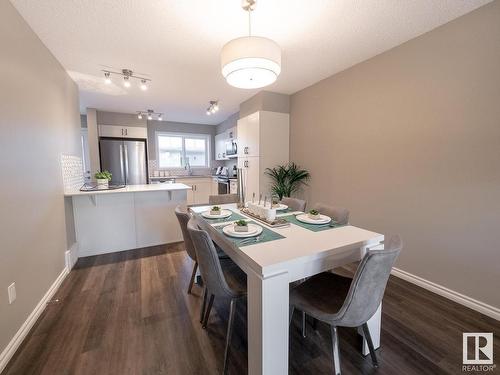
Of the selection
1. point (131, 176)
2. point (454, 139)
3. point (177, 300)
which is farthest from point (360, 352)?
point (131, 176)

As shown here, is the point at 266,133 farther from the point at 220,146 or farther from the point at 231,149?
the point at 220,146

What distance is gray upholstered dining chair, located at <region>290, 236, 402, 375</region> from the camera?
1035 millimetres

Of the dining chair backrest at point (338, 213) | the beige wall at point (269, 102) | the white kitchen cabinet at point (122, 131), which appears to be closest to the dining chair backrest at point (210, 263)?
the dining chair backrest at point (338, 213)

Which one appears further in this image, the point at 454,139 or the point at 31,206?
the point at 454,139

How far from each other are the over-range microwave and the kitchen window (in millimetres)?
1434

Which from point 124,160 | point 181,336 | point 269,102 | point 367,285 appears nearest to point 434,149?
point 367,285

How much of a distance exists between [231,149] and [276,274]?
4582 mm

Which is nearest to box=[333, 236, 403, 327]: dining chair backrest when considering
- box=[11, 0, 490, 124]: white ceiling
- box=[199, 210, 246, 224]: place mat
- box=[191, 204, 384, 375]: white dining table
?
box=[191, 204, 384, 375]: white dining table

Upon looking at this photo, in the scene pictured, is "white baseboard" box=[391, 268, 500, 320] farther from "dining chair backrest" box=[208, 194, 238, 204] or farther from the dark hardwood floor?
"dining chair backrest" box=[208, 194, 238, 204]

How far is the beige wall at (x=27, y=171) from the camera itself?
1.50 meters

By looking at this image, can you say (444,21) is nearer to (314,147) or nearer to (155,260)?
(314,147)

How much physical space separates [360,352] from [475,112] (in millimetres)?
2065

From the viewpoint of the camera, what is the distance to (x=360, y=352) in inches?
57.5

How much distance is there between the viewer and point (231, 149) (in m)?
5.40
